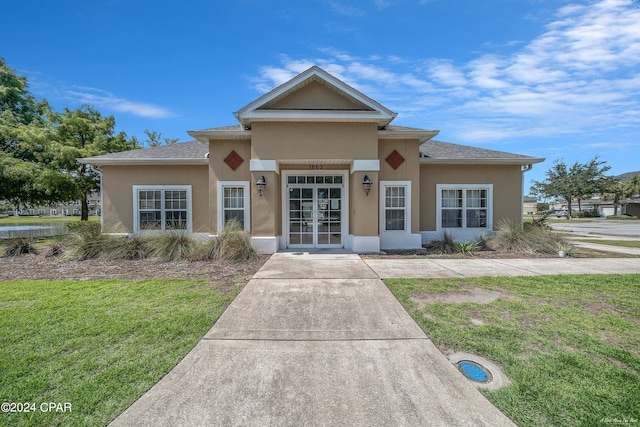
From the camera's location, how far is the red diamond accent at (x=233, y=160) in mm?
10273

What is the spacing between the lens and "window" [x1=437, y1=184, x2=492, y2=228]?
1165 cm

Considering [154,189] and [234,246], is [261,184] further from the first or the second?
[154,189]

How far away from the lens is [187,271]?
725 centimetres

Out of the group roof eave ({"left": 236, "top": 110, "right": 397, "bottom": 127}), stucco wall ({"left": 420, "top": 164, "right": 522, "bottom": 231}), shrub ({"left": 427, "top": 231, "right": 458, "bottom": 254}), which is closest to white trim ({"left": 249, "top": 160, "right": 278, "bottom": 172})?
roof eave ({"left": 236, "top": 110, "right": 397, "bottom": 127})

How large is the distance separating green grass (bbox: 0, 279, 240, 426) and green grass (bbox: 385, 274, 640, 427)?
3.39m

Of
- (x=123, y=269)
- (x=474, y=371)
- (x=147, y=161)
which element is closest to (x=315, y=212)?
(x=123, y=269)

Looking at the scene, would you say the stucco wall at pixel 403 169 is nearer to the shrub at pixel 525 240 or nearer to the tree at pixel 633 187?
the shrub at pixel 525 240

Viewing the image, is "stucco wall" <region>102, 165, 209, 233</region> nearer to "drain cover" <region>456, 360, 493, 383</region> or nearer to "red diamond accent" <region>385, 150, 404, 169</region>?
"red diamond accent" <region>385, 150, 404, 169</region>

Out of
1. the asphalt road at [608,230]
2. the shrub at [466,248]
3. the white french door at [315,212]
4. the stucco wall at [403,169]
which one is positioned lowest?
the asphalt road at [608,230]

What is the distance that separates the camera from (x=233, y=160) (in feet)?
33.7

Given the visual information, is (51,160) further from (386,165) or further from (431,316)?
(431,316)

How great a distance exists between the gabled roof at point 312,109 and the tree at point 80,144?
536 inches

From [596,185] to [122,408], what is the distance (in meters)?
61.5

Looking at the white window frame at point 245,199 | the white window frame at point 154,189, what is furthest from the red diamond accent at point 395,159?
the white window frame at point 154,189
